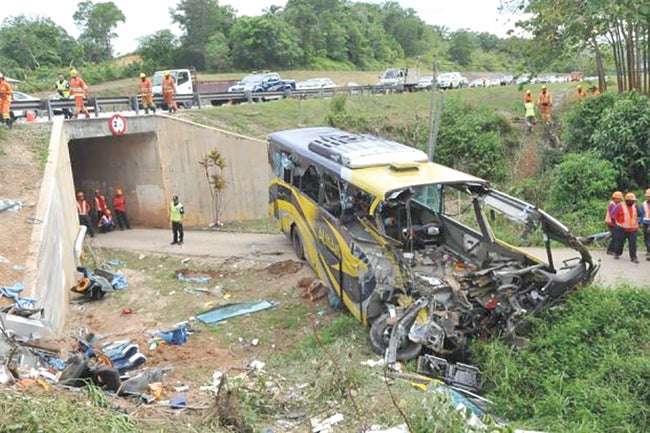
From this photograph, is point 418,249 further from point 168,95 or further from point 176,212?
point 168,95

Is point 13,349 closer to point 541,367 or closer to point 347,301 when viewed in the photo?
point 347,301

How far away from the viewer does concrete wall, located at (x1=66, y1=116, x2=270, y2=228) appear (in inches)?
804

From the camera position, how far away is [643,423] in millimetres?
6297

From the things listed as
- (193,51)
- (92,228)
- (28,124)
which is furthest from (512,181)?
(193,51)

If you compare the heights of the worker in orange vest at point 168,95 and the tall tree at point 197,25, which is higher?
the tall tree at point 197,25

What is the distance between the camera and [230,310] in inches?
448

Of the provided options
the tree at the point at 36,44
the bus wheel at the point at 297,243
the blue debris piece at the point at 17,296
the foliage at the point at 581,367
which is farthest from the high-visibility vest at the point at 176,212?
the tree at the point at 36,44

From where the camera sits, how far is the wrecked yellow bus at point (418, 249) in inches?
319

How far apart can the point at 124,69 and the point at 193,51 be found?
377 inches

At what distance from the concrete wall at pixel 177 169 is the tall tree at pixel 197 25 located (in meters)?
37.6

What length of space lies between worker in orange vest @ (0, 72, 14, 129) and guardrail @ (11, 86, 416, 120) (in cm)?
116

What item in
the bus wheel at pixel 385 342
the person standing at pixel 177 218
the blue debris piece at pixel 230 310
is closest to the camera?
the bus wheel at pixel 385 342

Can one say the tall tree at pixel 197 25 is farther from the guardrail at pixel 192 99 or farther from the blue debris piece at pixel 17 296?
the blue debris piece at pixel 17 296

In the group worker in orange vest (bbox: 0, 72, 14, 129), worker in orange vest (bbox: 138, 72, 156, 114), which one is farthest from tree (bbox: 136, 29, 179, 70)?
worker in orange vest (bbox: 0, 72, 14, 129)
